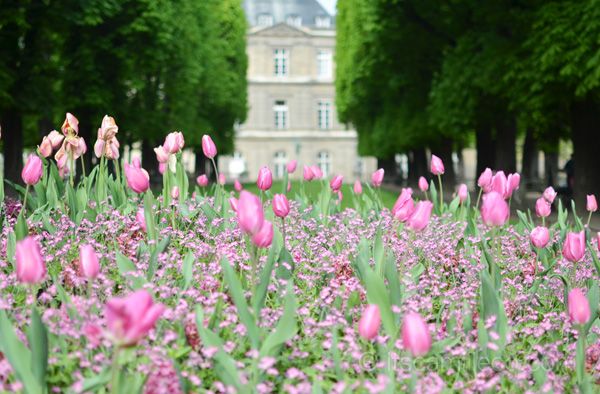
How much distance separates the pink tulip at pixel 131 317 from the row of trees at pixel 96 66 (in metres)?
15.5

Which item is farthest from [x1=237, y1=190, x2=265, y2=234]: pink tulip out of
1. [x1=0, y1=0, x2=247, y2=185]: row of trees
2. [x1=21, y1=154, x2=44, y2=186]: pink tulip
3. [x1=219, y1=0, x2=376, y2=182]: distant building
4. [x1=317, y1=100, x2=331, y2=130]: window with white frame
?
[x1=317, y1=100, x2=331, y2=130]: window with white frame

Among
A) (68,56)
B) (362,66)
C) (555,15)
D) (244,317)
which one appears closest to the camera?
(244,317)

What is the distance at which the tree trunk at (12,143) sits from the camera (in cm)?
1800

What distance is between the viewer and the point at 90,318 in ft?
10.7

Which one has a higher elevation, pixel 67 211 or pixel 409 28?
pixel 409 28

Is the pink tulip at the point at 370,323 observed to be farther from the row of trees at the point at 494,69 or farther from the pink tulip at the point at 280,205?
the row of trees at the point at 494,69

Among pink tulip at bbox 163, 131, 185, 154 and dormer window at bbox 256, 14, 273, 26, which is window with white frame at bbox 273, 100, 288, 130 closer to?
dormer window at bbox 256, 14, 273, 26

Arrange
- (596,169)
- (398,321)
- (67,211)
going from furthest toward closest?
1. (596,169)
2. (67,211)
3. (398,321)

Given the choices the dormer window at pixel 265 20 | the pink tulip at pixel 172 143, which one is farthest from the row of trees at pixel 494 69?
the dormer window at pixel 265 20

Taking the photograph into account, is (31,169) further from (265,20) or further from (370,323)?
(265,20)

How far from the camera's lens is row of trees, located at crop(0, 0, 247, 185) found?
18.0 m

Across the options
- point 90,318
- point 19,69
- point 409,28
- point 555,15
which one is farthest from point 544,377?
point 409,28

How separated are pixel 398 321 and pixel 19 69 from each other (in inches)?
647

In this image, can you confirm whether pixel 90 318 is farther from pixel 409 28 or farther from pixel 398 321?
pixel 409 28
